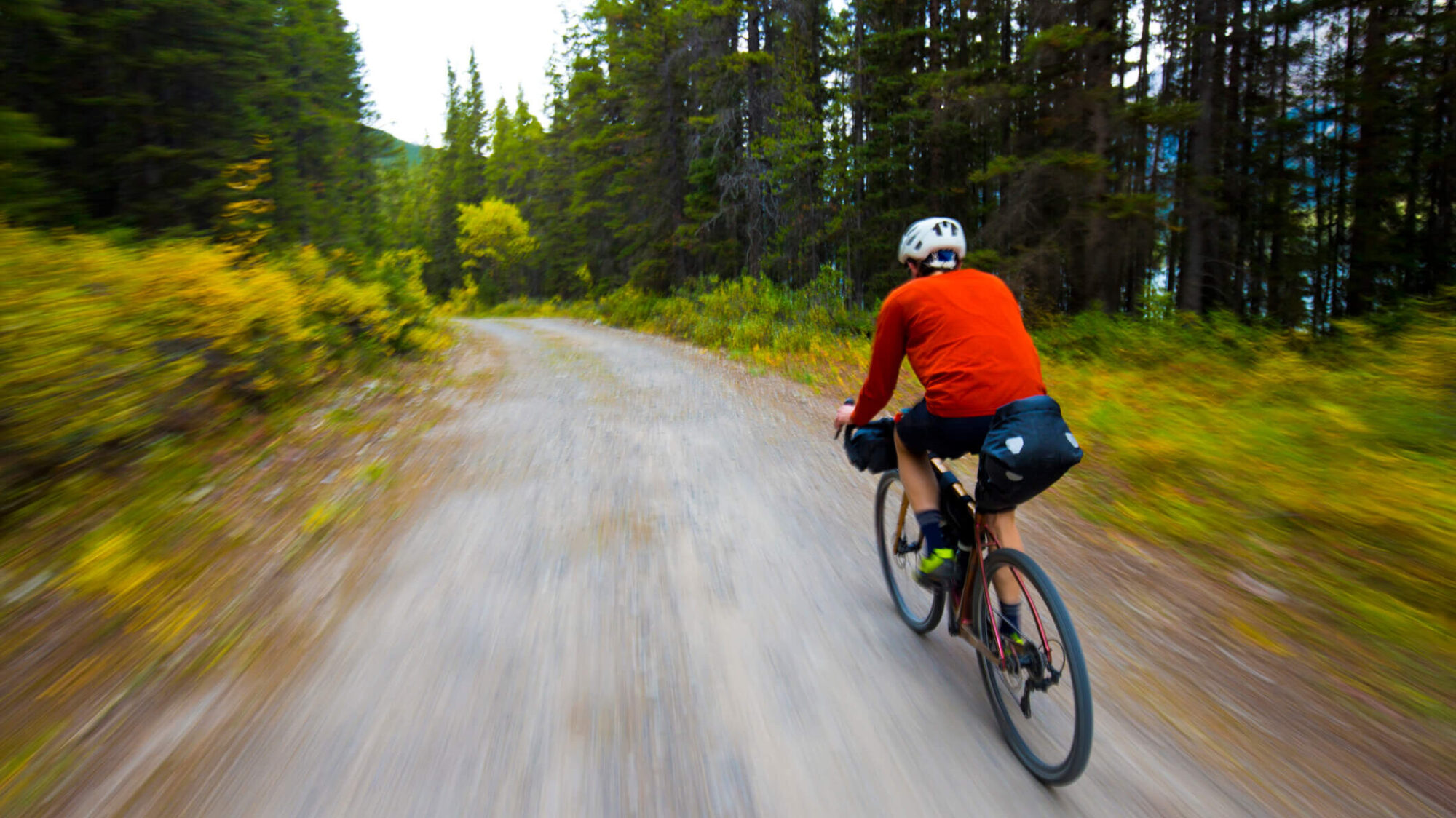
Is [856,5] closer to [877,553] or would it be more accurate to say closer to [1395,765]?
[877,553]

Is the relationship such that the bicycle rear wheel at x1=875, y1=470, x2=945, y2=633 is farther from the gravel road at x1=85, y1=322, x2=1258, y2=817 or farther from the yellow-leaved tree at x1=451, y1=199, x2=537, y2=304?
the yellow-leaved tree at x1=451, y1=199, x2=537, y2=304

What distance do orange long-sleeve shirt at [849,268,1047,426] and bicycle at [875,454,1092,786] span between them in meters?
0.54

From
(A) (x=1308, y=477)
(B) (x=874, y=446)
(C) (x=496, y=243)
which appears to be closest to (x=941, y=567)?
(B) (x=874, y=446)

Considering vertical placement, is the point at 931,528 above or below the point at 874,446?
below

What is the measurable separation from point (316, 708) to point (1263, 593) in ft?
15.3

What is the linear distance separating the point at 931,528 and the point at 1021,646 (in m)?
0.67

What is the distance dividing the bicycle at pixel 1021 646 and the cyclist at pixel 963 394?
63 millimetres

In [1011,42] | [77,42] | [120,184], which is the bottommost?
[120,184]

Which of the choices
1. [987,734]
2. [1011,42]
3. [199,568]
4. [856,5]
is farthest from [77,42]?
[1011,42]

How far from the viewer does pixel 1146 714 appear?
108 inches

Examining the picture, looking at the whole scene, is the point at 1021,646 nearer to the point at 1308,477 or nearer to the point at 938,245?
the point at 938,245

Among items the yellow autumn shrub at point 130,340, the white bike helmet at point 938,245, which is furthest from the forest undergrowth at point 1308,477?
the yellow autumn shrub at point 130,340

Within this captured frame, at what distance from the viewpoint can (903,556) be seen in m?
3.65

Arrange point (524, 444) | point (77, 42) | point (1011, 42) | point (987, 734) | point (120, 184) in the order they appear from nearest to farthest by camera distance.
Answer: point (987, 734)
point (524, 444)
point (77, 42)
point (120, 184)
point (1011, 42)
